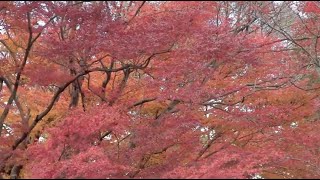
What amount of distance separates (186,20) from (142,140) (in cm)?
299

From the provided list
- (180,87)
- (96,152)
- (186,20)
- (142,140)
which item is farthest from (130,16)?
(96,152)

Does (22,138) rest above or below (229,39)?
below

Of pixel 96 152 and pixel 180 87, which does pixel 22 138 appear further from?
pixel 180 87

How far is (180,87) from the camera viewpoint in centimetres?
1098

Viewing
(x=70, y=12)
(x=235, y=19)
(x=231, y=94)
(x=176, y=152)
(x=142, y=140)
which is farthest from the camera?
(x=235, y=19)

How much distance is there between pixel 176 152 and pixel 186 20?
3.25 meters

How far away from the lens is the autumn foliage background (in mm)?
9336

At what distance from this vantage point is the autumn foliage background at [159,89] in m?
9.34

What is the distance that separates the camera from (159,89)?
11133 mm

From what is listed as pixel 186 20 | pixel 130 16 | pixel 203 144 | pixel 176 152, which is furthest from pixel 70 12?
pixel 203 144

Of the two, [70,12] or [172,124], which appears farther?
[172,124]

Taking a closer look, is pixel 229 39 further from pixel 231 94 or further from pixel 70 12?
pixel 70 12

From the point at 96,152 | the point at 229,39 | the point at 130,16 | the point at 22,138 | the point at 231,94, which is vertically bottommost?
the point at 96,152

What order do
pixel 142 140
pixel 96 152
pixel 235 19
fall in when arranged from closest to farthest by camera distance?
pixel 96 152
pixel 142 140
pixel 235 19
